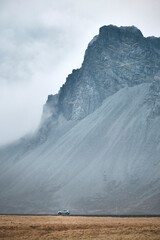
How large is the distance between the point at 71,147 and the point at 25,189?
41305mm

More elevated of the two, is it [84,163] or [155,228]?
[84,163]

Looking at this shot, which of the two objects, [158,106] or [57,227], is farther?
[158,106]

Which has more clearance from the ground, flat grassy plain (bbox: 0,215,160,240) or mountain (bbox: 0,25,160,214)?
mountain (bbox: 0,25,160,214)

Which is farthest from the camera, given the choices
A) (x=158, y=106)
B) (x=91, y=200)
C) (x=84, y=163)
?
(x=158, y=106)

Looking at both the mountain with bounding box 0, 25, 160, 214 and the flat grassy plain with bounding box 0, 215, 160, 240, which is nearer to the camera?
the flat grassy plain with bounding box 0, 215, 160, 240

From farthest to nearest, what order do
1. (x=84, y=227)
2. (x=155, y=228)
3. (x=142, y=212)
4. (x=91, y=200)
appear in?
(x=91, y=200) → (x=142, y=212) → (x=84, y=227) → (x=155, y=228)

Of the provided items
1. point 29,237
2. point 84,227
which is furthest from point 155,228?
point 29,237

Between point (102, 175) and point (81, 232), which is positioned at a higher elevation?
point (102, 175)

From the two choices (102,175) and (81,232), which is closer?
(81,232)

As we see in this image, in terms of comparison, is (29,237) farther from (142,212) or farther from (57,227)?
(142,212)

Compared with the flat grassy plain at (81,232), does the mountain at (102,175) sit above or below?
above

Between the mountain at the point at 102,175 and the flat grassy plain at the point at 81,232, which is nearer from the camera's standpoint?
the flat grassy plain at the point at 81,232

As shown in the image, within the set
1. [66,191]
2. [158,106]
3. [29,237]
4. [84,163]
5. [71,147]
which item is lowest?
[29,237]

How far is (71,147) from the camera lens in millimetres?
195250
